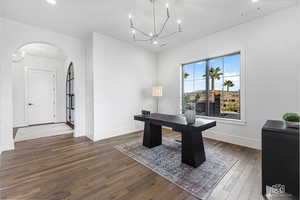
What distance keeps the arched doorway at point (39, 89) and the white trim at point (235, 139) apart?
15.7 ft

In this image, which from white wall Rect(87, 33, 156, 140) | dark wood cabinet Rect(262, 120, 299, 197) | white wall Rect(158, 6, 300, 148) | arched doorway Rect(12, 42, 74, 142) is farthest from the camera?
arched doorway Rect(12, 42, 74, 142)

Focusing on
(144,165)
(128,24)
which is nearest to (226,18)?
(128,24)

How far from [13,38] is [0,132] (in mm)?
2142

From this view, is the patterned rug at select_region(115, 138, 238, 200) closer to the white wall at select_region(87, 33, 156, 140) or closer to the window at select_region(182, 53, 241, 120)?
the white wall at select_region(87, 33, 156, 140)

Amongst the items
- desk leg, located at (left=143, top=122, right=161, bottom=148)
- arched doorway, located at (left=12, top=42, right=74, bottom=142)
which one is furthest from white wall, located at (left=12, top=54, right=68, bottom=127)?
desk leg, located at (left=143, top=122, right=161, bottom=148)

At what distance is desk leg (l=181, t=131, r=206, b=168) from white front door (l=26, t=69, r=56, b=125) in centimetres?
619

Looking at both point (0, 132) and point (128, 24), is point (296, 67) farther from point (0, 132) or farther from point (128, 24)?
point (0, 132)

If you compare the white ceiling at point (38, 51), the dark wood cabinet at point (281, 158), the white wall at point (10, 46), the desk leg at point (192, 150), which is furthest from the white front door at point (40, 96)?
the dark wood cabinet at point (281, 158)

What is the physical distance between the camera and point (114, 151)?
2.89 m

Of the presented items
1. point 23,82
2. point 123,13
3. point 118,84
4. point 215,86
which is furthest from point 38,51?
point 215,86

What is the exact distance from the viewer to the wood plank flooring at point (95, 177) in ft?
5.27

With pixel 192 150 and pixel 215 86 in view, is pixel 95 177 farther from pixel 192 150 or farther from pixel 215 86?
pixel 215 86

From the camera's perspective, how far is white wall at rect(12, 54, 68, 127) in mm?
5078

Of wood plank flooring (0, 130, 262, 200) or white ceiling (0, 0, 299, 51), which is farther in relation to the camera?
white ceiling (0, 0, 299, 51)
